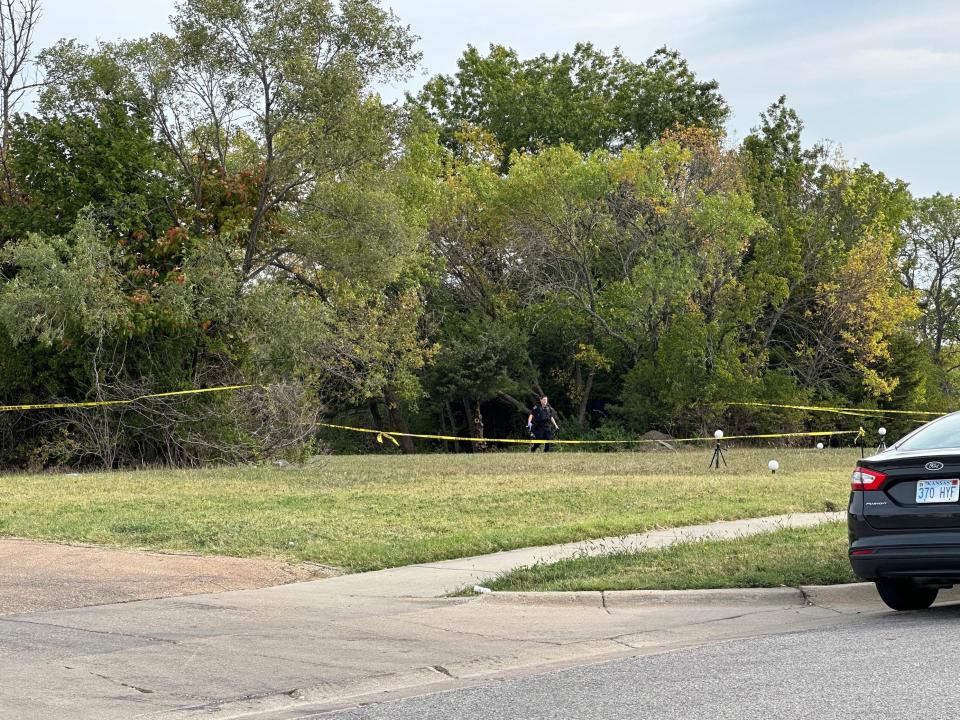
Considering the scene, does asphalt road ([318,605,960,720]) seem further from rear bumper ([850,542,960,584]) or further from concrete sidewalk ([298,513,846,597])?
concrete sidewalk ([298,513,846,597])

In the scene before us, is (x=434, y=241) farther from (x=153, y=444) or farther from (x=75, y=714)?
(x=75, y=714)

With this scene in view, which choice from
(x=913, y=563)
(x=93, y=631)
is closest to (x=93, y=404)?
(x=93, y=631)

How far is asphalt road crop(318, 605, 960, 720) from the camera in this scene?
6.41 meters

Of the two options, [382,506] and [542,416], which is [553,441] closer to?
[542,416]

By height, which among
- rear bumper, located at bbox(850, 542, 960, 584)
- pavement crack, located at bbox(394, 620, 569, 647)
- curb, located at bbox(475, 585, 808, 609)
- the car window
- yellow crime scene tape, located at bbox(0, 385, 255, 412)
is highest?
yellow crime scene tape, located at bbox(0, 385, 255, 412)

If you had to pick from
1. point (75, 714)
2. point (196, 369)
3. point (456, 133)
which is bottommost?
point (75, 714)

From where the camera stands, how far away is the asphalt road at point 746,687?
6.41 metres

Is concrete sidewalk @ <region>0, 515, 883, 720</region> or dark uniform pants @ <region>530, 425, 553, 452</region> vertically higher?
dark uniform pants @ <region>530, 425, 553, 452</region>

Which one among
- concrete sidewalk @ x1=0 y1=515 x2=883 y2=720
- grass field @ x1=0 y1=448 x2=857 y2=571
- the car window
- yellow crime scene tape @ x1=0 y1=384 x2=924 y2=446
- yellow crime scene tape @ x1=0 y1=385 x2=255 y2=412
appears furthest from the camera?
yellow crime scene tape @ x1=0 y1=384 x2=924 y2=446

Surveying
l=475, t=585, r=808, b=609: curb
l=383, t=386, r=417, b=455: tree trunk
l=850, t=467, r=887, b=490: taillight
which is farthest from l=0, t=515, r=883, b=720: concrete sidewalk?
l=383, t=386, r=417, b=455: tree trunk

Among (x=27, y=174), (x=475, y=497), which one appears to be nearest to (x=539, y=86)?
(x=27, y=174)

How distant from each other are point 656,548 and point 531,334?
36.7m

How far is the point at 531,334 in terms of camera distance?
48844 mm

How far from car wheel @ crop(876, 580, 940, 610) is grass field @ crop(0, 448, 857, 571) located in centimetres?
441
